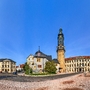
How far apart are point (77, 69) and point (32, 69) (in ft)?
263

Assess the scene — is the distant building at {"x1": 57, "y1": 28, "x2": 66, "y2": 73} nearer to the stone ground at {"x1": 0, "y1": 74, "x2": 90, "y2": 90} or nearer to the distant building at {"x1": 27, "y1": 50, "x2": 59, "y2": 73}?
the distant building at {"x1": 27, "y1": 50, "x2": 59, "y2": 73}

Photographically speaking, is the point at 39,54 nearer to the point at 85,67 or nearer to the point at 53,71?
the point at 53,71

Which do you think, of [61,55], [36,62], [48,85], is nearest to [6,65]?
[61,55]

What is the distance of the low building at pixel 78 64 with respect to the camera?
169 meters

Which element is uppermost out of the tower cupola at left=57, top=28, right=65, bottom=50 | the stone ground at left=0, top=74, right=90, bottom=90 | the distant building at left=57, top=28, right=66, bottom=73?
the tower cupola at left=57, top=28, right=65, bottom=50

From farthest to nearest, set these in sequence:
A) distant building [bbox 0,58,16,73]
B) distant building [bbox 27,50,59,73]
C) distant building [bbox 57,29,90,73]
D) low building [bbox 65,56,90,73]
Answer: low building [bbox 65,56,90,73], distant building [bbox 0,58,16,73], distant building [bbox 57,29,90,73], distant building [bbox 27,50,59,73]

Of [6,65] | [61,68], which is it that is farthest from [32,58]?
[6,65]

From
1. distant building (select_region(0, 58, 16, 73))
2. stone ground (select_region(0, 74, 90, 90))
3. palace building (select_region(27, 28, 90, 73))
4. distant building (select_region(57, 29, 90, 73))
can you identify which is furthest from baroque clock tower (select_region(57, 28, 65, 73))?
stone ground (select_region(0, 74, 90, 90))

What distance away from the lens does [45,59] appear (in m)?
108

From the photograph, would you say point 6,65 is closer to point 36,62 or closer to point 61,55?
point 61,55

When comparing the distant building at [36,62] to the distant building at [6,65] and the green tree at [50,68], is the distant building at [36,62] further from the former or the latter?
the distant building at [6,65]

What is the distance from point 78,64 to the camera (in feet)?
568

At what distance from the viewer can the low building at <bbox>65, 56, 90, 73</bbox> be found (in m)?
169

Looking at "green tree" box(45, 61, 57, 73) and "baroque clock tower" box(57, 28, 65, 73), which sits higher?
"baroque clock tower" box(57, 28, 65, 73)
